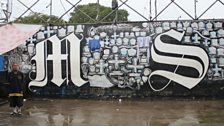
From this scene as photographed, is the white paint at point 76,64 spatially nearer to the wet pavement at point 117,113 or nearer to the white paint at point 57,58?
the white paint at point 57,58

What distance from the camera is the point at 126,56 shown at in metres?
13.7

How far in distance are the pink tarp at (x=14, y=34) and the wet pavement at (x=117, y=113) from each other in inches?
80.6

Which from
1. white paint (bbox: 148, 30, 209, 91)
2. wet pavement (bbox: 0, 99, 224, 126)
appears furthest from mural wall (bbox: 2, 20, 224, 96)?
wet pavement (bbox: 0, 99, 224, 126)

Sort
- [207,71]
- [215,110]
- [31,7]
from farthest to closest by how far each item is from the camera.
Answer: [31,7]
[207,71]
[215,110]

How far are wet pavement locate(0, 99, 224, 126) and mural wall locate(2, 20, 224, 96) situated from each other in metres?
0.86

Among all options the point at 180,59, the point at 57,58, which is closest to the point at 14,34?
the point at 57,58

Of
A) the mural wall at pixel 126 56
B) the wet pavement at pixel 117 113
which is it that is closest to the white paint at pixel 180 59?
the mural wall at pixel 126 56

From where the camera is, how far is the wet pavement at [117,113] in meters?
9.16

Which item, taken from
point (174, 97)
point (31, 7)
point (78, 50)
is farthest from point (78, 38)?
point (174, 97)

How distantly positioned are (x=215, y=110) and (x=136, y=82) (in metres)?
3.54

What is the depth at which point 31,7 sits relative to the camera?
14711 millimetres

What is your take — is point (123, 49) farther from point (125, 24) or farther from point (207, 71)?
point (207, 71)

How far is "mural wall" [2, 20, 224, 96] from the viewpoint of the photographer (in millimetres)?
13305

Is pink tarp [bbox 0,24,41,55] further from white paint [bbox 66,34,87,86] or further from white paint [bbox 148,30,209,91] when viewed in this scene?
white paint [bbox 148,30,209,91]
